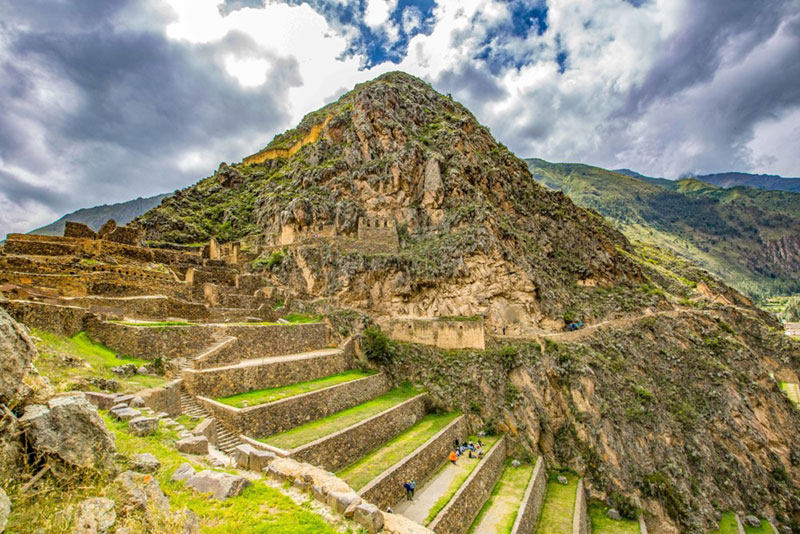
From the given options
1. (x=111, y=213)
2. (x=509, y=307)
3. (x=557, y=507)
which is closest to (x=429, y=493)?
(x=557, y=507)

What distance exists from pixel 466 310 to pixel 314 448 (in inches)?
727

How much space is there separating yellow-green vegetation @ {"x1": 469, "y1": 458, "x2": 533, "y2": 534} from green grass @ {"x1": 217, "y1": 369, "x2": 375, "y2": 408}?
7.99 meters

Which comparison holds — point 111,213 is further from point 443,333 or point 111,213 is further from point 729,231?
point 729,231

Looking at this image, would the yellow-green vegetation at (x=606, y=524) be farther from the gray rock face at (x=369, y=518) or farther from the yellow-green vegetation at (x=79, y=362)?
the yellow-green vegetation at (x=79, y=362)

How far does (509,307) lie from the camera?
2892cm

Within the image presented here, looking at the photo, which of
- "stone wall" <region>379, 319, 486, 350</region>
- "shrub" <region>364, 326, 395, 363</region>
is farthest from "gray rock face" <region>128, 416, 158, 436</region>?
"stone wall" <region>379, 319, 486, 350</region>

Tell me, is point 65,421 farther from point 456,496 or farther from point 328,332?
point 328,332

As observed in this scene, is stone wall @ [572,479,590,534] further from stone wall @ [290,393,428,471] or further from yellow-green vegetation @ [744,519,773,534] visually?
yellow-green vegetation @ [744,519,773,534]

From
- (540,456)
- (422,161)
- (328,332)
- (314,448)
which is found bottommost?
(540,456)

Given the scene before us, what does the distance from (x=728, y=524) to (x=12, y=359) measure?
32.1m

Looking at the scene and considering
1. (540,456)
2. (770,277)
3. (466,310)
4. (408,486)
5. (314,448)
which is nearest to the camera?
(314,448)

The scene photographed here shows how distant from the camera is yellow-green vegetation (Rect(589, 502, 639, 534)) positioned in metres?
17.2

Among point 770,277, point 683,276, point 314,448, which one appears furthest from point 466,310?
point 770,277

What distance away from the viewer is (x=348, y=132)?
43.4 m
